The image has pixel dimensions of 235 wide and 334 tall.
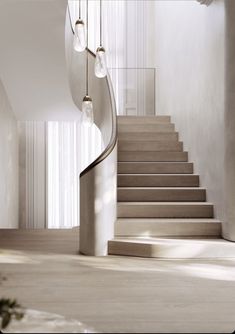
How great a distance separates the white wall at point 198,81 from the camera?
6.12 meters

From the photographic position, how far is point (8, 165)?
9.97 metres

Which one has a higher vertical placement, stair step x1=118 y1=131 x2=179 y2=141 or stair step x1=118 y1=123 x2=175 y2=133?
stair step x1=118 y1=123 x2=175 y2=133

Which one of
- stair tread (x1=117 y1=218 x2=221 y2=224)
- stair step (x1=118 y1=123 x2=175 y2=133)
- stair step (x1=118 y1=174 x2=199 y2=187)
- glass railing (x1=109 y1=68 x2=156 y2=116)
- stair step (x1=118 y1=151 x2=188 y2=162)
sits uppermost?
glass railing (x1=109 y1=68 x2=156 y2=116)

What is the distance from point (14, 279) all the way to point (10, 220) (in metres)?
6.08

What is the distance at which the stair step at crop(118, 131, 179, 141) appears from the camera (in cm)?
823

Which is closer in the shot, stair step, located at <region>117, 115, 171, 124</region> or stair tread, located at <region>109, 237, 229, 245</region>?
stair tread, located at <region>109, 237, 229, 245</region>

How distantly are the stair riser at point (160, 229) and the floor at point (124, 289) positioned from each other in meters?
0.63

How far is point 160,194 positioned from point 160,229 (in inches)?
37.9

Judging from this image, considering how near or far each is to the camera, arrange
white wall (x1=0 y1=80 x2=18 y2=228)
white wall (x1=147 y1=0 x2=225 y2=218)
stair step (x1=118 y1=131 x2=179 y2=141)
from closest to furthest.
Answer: white wall (x1=147 y1=0 x2=225 y2=218) → stair step (x1=118 y1=131 x2=179 y2=141) → white wall (x1=0 y1=80 x2=18 y2=228)

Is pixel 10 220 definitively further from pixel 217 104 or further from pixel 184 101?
pixel 217 104

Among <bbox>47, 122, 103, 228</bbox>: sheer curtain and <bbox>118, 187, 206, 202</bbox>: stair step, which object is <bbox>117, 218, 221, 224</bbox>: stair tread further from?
<bbox>47, 122, 103, 228</bbox>: sheer curtain

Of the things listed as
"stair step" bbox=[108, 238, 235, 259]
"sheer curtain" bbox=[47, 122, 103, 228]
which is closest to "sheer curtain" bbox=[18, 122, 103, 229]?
"sheer curtain" bbox=[47, 122, 103, 228]

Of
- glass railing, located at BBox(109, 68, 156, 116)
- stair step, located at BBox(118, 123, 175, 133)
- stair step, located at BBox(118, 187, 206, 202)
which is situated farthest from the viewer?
glass railing, located at BBox(109, 68, 156, 116)

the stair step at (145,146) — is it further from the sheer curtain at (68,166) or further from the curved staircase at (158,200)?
the sheer curtain at (68,166)
